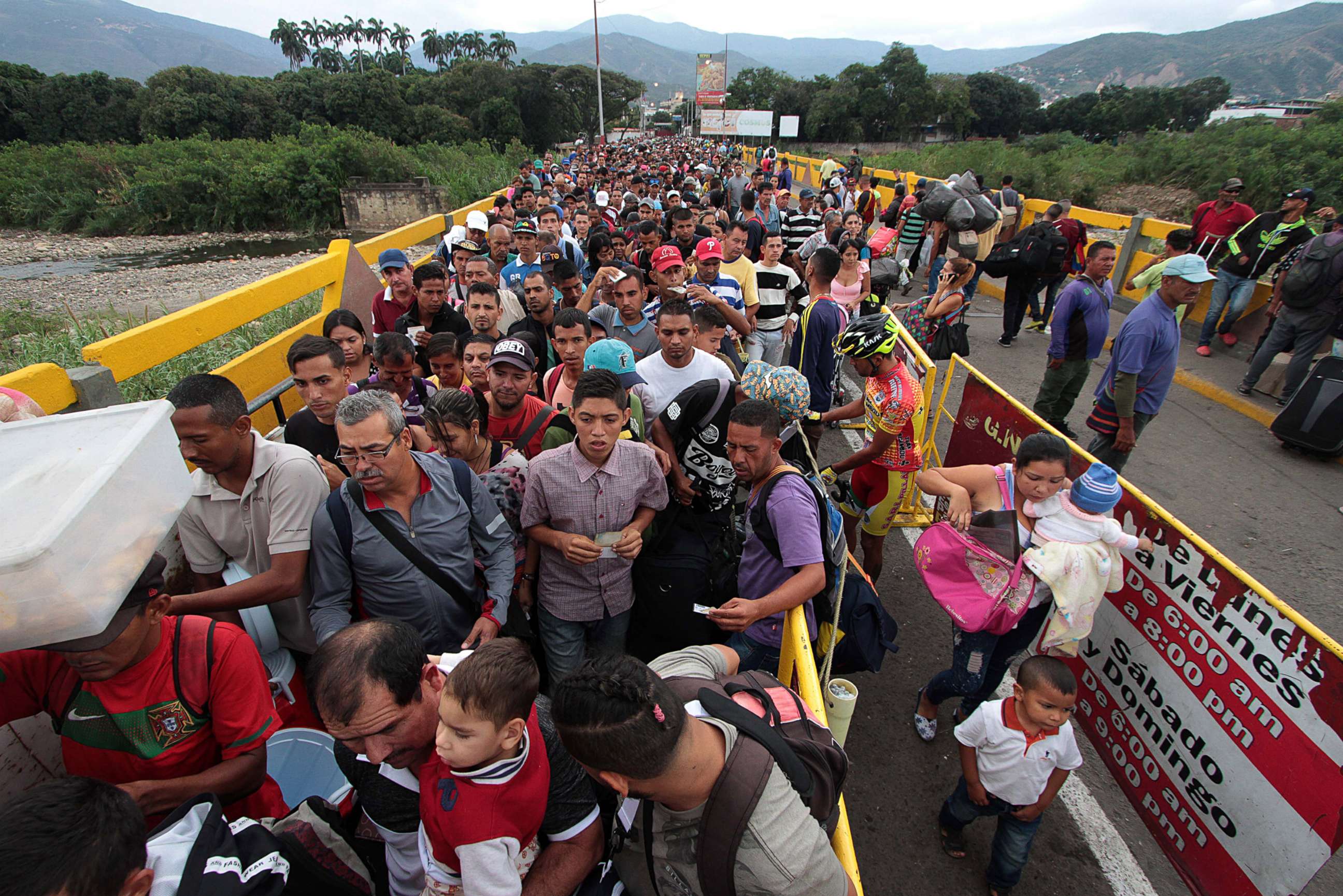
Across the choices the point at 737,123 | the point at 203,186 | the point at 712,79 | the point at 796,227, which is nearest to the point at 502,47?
the point at 712,79

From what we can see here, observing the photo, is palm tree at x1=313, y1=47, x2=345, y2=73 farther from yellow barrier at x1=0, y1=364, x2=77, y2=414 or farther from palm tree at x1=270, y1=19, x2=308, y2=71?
yellow barrier at x1=0, y1=364, x2=77, y2=414

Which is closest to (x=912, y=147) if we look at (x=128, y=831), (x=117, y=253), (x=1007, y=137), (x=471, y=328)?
(x=1007, y=137)

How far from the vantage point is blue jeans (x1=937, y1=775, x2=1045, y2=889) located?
250 centimetres

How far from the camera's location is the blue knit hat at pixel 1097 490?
2.76 metres

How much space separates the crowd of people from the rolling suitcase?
10.3ft

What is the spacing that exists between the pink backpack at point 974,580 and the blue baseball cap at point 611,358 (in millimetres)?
1843

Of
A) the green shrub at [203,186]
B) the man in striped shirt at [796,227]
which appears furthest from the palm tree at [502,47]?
the man in striped shirt at [796,227]

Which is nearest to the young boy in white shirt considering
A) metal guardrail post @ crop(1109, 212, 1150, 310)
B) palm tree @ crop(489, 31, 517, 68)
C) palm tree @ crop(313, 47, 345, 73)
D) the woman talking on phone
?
the woman talking on phone

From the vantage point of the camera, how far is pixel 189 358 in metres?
5.13

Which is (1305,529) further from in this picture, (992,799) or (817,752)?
(817,752)

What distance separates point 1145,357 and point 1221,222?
6460mm

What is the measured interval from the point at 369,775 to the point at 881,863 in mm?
2273

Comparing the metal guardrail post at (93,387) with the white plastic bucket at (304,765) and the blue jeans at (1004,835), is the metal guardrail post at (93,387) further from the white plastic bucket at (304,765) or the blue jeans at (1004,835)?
the blue jeans at (1004,835)

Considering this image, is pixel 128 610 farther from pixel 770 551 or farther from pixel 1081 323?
pixel 1081 323
